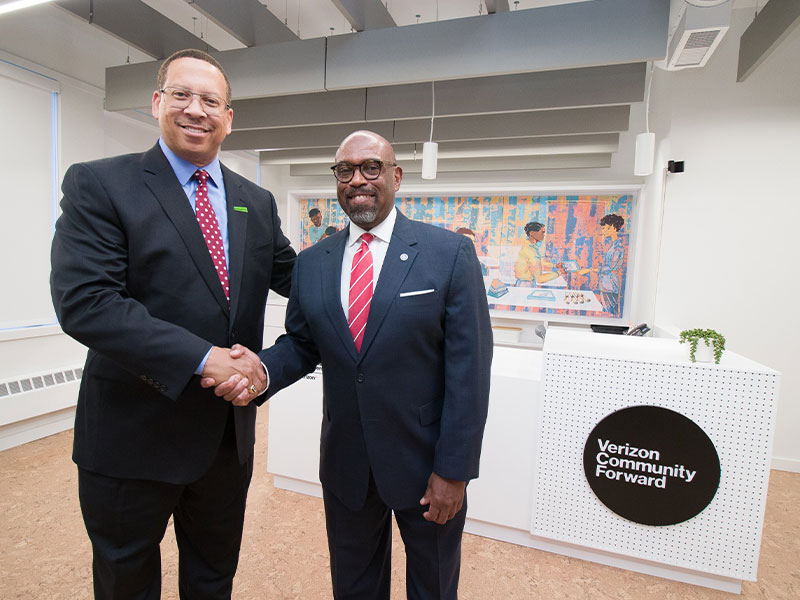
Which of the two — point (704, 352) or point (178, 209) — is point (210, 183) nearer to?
point (178, 209)

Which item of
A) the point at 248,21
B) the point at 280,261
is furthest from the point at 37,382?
the point at 280,261

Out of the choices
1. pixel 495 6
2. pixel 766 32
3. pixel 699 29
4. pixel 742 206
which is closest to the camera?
pixel 699 29

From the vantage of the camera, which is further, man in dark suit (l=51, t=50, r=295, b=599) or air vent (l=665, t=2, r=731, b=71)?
air vent (l=665, t=2, r=731, b=71)

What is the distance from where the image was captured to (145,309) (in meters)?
1.26

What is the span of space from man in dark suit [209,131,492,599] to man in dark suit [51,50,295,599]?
6.4 inches

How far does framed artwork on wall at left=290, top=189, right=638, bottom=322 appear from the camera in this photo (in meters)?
5.79

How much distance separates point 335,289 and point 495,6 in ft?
8.22

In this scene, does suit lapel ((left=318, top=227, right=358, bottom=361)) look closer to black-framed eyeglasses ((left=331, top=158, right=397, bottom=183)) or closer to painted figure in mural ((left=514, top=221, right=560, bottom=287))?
black-framed eyeglasses ((left=331, top=158, right=397, bottom=183))

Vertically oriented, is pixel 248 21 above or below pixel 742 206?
above

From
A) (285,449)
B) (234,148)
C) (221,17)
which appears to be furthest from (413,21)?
(285,449)

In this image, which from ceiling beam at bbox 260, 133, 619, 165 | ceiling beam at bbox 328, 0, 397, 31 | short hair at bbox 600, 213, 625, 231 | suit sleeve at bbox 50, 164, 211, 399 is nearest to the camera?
suit sleeve at bbox 50, 164, 211, 399

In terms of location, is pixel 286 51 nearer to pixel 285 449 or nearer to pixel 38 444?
pixel 285 449

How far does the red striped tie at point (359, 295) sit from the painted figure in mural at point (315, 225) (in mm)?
6211

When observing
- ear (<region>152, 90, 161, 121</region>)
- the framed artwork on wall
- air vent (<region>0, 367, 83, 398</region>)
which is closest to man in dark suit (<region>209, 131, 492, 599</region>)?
ear (<region>152, 90, 161, 121</region>)
